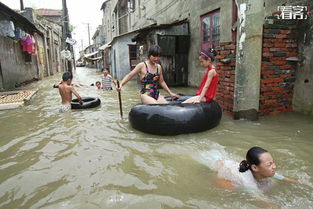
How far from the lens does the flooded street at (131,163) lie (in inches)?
97.8

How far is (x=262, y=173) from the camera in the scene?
236cm

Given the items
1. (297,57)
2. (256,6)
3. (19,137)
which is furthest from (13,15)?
(297,57)

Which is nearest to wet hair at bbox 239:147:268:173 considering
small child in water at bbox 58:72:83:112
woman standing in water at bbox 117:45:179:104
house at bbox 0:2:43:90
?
woman standing in water at bbox 117:45:179:104

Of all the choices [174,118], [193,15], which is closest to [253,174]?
[174,118]

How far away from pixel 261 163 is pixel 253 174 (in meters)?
0.23

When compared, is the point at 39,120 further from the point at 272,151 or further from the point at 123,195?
the point at 272,151

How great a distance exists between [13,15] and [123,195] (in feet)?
39.4

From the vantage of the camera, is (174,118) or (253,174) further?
(174,118)

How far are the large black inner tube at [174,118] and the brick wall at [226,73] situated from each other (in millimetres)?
1145

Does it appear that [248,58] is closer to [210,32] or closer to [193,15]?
[210,32]

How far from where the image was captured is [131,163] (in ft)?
11.0

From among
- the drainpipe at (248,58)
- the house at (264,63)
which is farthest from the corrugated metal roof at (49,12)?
the drainpipe at (248,58)

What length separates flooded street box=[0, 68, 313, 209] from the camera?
2.48 metres

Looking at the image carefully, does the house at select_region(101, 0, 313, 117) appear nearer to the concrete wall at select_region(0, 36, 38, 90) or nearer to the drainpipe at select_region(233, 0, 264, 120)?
the drainpipe at select_region(233, 0, 264, 120)
